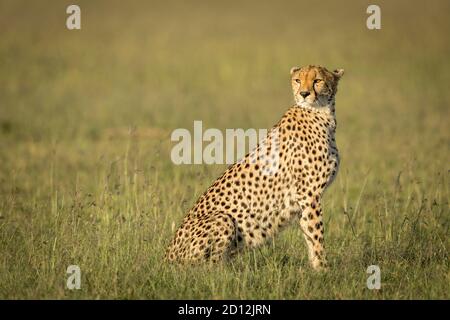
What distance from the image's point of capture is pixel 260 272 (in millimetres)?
6457

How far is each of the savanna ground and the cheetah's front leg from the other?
0.35 feet

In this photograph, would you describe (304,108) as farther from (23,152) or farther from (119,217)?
(23,152)

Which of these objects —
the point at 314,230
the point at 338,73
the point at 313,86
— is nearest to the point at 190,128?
the point at 338,73

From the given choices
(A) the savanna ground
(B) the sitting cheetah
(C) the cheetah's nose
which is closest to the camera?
(A) the savanna ground

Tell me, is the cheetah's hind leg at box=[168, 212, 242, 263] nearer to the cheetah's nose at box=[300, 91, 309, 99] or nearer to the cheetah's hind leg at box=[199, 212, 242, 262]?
the cheetah's hind leg at box=[199, 212, 242, 262]

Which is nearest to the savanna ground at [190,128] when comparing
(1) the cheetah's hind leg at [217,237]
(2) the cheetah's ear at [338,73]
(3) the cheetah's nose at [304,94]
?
(1) the cheetah's hind leg at [217,237]

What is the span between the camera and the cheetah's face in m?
6.82

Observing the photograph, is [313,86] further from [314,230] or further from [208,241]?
[208,241]

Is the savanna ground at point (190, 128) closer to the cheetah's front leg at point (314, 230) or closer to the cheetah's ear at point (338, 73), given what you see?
the cheetah's front leg at point (314, 230)

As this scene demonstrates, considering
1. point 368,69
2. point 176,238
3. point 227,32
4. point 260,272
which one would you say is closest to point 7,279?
point 176,238

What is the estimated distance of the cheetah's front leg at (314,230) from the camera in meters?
6.66

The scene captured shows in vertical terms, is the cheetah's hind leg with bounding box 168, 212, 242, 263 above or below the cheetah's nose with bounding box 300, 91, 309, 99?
below

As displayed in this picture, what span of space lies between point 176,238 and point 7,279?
47.4 inches

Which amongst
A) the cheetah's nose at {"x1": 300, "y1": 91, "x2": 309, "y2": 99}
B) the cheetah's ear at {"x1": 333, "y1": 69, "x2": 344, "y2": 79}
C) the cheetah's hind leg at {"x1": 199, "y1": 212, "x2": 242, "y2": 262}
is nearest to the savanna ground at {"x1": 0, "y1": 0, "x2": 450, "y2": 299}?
the cheetah's hind leg at {"x1": 199, "y1": 212, "x2": 242, "y2": 262}
